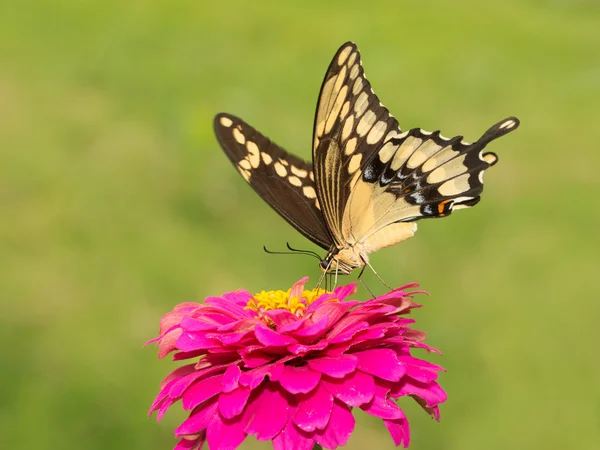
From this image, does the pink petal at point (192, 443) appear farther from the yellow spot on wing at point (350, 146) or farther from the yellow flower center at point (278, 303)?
the yellow spot on wing at point (350, 146)

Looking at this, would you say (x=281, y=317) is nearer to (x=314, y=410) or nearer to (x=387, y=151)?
(x=314, y=410)

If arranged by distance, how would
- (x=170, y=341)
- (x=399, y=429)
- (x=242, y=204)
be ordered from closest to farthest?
(x=399, y=429) < (x=170, y=341) < (x=242, y=204)

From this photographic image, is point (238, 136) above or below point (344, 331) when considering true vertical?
above

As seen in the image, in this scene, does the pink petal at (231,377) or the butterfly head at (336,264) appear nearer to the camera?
the pink petal at (231,377)

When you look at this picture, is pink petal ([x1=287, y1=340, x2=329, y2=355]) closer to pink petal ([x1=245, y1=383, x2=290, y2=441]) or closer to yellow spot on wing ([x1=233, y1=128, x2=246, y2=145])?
pink petal ([x1=245, y1=383, x2=290, y2=441])

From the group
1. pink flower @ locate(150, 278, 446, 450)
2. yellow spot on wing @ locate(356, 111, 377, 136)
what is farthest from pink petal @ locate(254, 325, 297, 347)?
yellow spot on wing @ locate(356, 111, 377, 136)

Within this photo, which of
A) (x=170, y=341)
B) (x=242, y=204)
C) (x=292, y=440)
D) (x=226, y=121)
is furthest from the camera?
(x=242, y=204)

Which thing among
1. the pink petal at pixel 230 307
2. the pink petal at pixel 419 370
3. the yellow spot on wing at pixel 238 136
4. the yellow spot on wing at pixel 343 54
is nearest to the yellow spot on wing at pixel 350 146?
the yellow spot on wing at pixel 343 54

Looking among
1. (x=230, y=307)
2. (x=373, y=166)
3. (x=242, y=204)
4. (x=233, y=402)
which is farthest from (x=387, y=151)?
(x=242, y=204)
